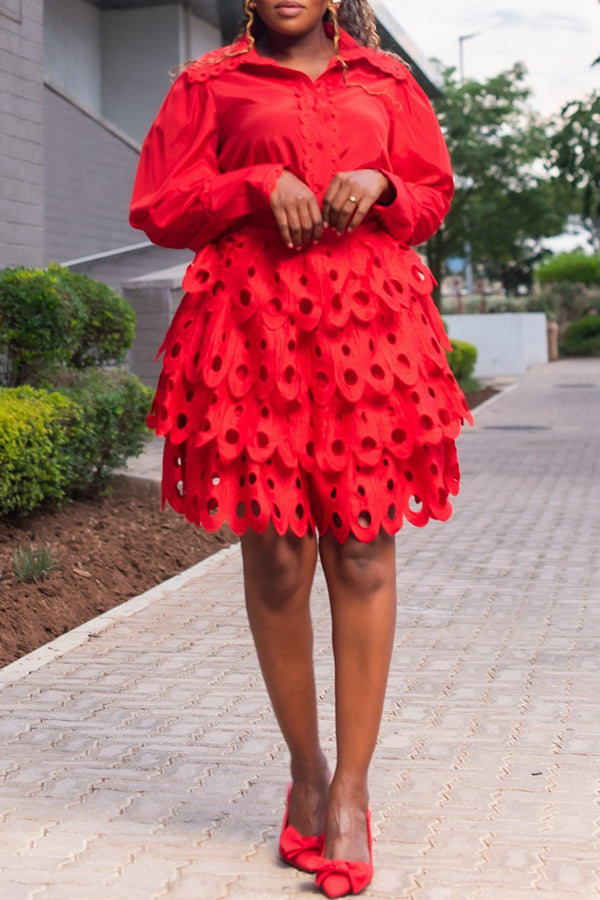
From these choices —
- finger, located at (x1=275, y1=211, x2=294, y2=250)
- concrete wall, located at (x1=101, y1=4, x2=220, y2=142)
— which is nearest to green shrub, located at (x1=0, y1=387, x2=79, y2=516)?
finger, located at (x1=275, y1=211, x2=294, y2=250)

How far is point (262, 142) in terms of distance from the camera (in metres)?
3.13

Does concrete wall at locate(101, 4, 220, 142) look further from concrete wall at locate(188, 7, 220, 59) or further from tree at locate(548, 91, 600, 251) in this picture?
tree at locate(548, 91, 600, 251)

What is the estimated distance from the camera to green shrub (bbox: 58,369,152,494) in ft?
26.8

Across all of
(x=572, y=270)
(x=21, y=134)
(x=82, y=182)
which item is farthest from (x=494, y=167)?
(x=21, y=134)

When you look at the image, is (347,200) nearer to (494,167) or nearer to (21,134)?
(21,134)

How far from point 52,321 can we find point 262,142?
5.47 m

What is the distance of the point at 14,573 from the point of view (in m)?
6.59

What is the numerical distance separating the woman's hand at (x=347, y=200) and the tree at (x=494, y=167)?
28.9 meters

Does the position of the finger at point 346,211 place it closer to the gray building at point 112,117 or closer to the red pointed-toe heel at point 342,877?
the red pointed-toe heel at point 342,877

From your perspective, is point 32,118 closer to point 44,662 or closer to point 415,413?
point 44,662

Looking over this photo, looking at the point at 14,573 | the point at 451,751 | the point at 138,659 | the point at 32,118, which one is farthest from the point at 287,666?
the point at 32,118

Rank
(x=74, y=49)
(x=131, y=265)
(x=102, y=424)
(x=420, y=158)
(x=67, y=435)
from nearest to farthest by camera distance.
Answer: (x=420, y=158) → (x=67, y=435) → (x=102, y=424) → (x=131, y=265) → (x=74, y=49)

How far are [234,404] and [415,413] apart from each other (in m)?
0.42

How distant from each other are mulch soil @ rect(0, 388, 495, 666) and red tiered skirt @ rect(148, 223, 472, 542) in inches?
101
